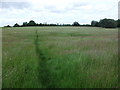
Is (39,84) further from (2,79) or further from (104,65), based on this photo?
(104,65)

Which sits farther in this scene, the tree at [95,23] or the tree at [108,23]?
the tree at [95,23]

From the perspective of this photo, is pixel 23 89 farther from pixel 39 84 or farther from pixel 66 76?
pixel 66 76

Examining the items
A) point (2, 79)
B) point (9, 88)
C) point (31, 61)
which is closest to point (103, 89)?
point (9, 88)

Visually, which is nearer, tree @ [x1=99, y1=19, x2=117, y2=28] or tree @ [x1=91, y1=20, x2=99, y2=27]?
tree @ [x1=99, y1=19, x2=117, y2=28]

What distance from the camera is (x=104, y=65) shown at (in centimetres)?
751

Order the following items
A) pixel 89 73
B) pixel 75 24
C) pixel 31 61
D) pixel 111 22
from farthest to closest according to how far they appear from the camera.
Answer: pixel 75 24, pixel 111 22, pixel 31 61, pixel 89 73

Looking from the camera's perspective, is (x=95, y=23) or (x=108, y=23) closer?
(x=108, y=23)

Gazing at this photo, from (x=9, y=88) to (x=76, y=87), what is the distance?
1.81m

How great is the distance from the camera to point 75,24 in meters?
95.9

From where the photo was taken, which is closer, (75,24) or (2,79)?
(2,79)

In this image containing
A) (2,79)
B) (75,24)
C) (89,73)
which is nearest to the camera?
(2,79)

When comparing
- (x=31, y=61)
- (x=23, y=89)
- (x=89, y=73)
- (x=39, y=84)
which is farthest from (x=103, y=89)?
(x=31, y=61)

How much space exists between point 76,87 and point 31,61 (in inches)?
135

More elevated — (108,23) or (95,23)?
(95,23)
